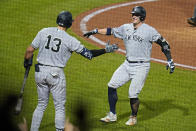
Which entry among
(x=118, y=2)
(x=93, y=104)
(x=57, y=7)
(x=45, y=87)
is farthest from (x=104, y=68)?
(x=118, y=2)

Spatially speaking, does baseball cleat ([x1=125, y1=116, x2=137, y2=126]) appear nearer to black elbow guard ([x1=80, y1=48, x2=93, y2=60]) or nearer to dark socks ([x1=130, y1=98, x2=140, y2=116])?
dark socks ([x1=130, y1=98, x2=140, y2=116])

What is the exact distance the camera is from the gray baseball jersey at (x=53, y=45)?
914cm

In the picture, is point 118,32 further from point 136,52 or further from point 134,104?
point 134,104

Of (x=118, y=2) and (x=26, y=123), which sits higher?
(x=118, y=2)

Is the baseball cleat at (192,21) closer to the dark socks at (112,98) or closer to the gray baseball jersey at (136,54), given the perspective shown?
the gray baseball jersey at (136,54)

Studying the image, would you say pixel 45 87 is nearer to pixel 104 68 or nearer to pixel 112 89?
pixel 112 89

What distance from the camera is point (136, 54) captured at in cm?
1030

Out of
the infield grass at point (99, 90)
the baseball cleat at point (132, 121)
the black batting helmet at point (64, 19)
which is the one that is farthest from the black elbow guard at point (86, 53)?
the baseball cleat at point (132, 121)

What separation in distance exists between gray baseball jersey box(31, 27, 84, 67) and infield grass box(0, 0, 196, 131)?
1.42 meters

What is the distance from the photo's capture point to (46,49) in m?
9.17

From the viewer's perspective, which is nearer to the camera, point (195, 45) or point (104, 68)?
point (104, 68)

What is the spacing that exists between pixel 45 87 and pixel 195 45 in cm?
785

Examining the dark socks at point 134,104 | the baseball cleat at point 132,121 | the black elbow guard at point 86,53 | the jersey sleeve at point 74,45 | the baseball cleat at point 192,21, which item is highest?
the jersey sleeve at point 74,45

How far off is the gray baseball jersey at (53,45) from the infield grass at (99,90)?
55.9 inches
